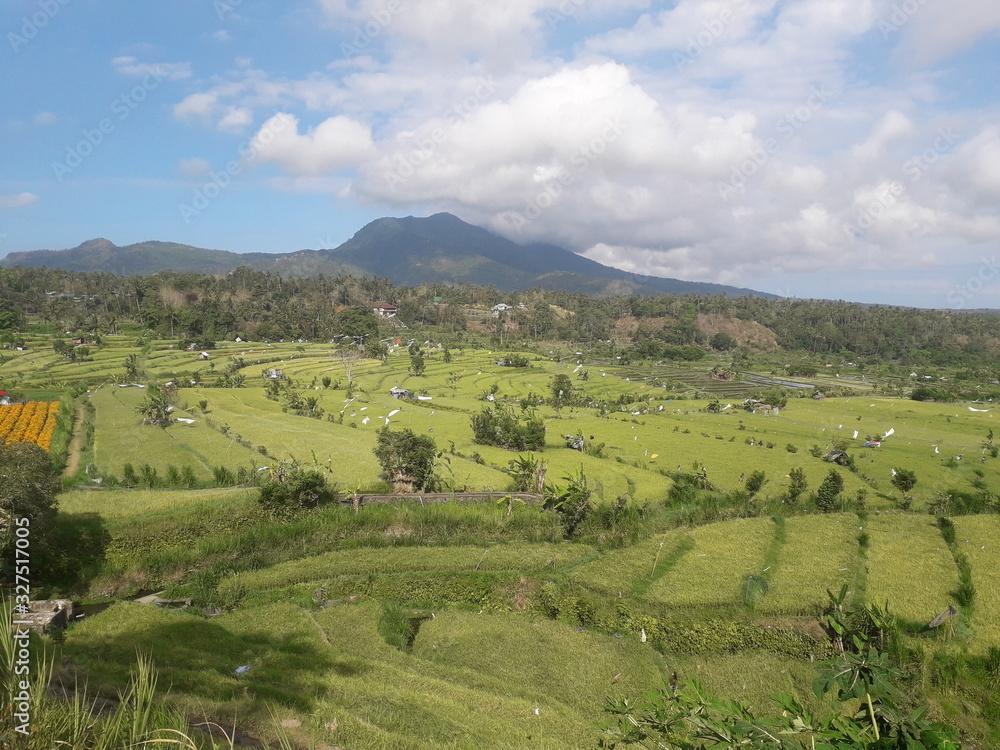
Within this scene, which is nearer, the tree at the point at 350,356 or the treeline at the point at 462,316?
the tree at the point at 350,356

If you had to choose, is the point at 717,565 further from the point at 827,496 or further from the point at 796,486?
the point at 796,486

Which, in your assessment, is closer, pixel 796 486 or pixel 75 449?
pixel 796 486

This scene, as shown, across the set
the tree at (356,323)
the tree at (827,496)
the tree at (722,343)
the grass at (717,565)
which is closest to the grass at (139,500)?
the grass at (717,565)

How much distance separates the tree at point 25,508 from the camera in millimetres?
12617

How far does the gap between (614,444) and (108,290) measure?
369 ft

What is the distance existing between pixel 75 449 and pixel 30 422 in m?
6.52

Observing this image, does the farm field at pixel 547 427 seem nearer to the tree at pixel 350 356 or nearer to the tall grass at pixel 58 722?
the tree at pixel 350 356

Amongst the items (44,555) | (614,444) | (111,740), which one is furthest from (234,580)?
(614,444)

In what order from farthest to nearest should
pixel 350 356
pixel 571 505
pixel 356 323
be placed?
pixel 356 323, pixel 350 356, pixel 571 505

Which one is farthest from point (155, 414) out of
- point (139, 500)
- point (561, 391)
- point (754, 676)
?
point (754, 676)

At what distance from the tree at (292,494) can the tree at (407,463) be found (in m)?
3.05

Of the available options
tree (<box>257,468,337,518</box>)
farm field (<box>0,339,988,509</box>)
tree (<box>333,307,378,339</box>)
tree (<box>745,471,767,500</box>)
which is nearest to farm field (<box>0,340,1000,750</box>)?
farm field (<box>0,339,988,509</box>)

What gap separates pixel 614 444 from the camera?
33219mm

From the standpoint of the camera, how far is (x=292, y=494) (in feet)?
59.2
